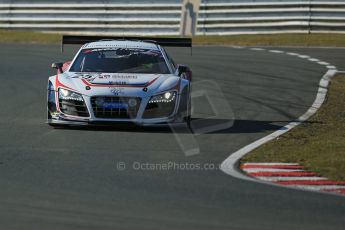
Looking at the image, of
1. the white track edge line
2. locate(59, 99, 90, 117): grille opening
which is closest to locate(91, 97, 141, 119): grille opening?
locate(59, 99, 90, 117): grille opening

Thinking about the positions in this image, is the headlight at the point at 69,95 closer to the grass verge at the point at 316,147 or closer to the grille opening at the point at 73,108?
the grille opening at the point at 73,108

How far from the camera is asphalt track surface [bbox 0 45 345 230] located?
704 cm

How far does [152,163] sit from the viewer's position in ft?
32.0

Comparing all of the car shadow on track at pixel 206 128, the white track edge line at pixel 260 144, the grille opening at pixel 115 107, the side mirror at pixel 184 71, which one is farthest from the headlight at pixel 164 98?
the white track edge line at pixel 260 144

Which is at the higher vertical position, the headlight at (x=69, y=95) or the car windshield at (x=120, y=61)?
the car windshield at (x=120, y=61)

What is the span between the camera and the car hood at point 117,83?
12.2m

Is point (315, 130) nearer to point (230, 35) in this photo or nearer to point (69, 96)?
point (69, 96)

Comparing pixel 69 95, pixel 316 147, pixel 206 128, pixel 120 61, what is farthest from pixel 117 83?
pixel 316 147

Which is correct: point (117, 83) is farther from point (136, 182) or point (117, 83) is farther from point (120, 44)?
point (136, 182)

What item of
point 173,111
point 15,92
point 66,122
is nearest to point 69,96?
point 66,122

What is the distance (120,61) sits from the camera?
43.5 feet

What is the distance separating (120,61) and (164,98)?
1.24 meters

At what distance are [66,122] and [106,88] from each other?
25.5 inches

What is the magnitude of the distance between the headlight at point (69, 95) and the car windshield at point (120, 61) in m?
0.86
